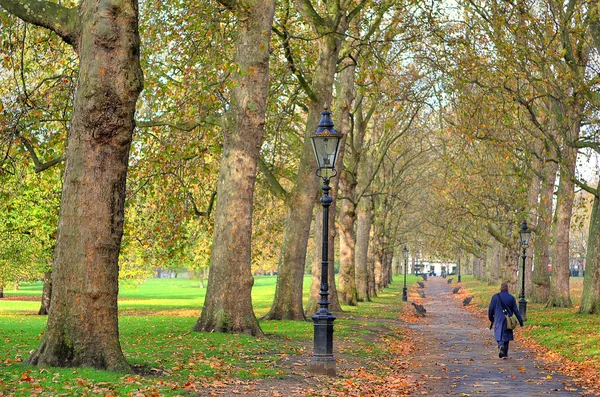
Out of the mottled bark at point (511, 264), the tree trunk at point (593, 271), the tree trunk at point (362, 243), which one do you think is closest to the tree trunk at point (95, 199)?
the tree trunk at point (593, 271)

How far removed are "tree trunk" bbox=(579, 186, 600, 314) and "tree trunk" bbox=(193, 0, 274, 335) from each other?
15.3 metres

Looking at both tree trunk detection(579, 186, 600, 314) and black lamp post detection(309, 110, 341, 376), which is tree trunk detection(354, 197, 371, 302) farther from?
black lamp post detection(309, 110, 341, 376)

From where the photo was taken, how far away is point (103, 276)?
450 inches

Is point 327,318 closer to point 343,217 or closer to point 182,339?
point 182,339

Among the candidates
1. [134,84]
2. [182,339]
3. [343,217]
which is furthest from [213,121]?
[343,217]

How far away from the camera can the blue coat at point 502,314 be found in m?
19.3

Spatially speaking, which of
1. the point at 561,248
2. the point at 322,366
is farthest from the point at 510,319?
the point at 561,248

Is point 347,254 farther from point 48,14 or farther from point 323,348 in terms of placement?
point 48,14

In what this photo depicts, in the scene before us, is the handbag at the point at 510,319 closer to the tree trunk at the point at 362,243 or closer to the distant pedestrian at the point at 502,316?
the distant pedestrian at the point at 502,316

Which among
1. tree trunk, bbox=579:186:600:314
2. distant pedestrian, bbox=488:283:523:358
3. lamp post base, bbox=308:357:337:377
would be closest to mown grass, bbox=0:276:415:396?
lamp post base, bbox=308:357:337:377

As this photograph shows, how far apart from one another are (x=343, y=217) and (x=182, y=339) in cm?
2070

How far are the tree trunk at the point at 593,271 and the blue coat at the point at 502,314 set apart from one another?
1092 centimetres

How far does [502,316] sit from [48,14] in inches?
487

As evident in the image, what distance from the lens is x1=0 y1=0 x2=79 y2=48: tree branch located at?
12203mm
